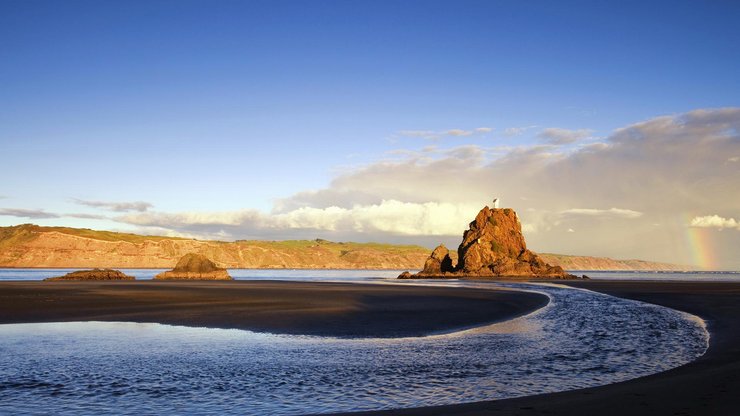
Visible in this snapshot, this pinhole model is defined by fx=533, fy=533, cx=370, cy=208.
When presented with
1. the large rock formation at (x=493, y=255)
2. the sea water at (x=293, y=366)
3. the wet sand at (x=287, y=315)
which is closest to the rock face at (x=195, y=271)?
the large rock formation at (x=493, y=255)

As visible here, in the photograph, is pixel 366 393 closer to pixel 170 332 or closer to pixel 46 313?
pixel 170 332

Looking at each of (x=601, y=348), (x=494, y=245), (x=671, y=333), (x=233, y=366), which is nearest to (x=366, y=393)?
(x=233, y=366)

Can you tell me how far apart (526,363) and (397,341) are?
18.5 feet

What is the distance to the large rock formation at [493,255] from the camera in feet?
505

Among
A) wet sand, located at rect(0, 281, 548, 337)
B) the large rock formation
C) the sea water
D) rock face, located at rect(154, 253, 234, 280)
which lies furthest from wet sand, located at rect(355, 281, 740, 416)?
the large rock formation

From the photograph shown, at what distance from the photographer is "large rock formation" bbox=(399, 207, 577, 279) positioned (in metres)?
154

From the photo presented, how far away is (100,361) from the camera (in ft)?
48.5

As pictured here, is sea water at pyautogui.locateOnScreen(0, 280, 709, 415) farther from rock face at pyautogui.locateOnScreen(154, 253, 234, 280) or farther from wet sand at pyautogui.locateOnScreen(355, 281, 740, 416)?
rock face at pyautogui.locateOnScreen(154, 253, 234, 280)

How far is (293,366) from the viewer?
1446 centimetres

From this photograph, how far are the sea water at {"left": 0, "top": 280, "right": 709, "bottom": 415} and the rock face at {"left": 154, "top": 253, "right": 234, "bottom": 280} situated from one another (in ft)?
256

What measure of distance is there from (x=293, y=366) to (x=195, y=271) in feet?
312

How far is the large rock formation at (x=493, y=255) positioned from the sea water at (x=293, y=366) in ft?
416

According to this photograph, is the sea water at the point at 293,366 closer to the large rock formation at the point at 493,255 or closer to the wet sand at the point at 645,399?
the wet sand at the point at 645,399


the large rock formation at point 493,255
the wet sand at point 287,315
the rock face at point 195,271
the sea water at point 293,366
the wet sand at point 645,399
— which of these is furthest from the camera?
the large rock formation at point 493,255
